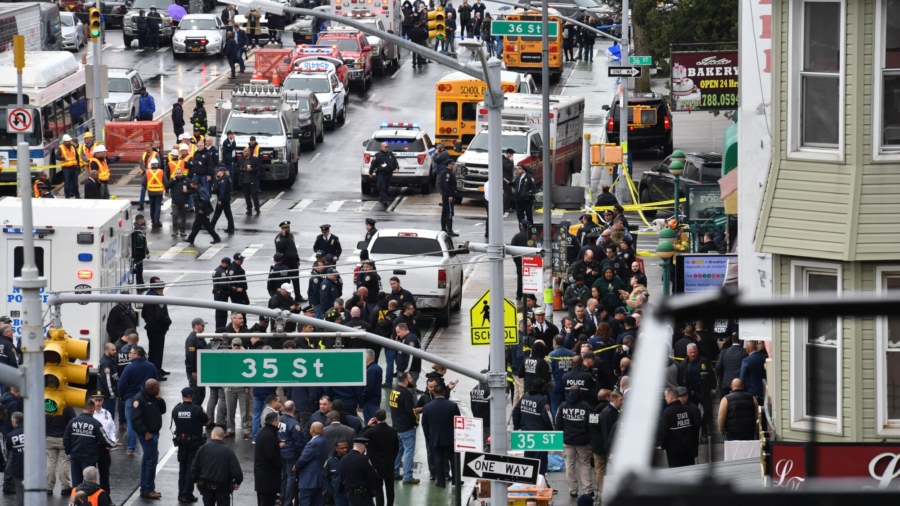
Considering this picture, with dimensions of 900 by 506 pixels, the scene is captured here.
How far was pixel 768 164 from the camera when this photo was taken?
51.6ft

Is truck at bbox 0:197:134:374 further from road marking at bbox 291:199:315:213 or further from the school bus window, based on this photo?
the school bus window

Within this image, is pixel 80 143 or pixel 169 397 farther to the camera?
pixel 80 143

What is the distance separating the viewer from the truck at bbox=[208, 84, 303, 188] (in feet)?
133

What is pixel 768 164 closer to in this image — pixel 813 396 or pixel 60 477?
pixel 60 477

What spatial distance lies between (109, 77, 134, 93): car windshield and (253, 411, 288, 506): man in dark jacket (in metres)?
31.4

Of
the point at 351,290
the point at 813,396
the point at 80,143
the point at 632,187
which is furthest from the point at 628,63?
the point at 813,396

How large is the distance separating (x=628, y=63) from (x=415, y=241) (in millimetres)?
9952

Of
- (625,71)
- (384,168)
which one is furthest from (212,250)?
(625,71)

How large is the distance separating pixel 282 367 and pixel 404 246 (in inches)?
521

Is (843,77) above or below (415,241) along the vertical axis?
above

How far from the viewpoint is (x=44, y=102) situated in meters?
37.8

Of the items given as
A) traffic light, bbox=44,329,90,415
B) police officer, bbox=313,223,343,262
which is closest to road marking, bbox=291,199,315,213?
police officer, bbox=313,223,343,262

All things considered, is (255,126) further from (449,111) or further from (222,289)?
(222,289)

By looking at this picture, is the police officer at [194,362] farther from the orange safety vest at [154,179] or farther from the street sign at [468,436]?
the orange safety vest at [154,179]
